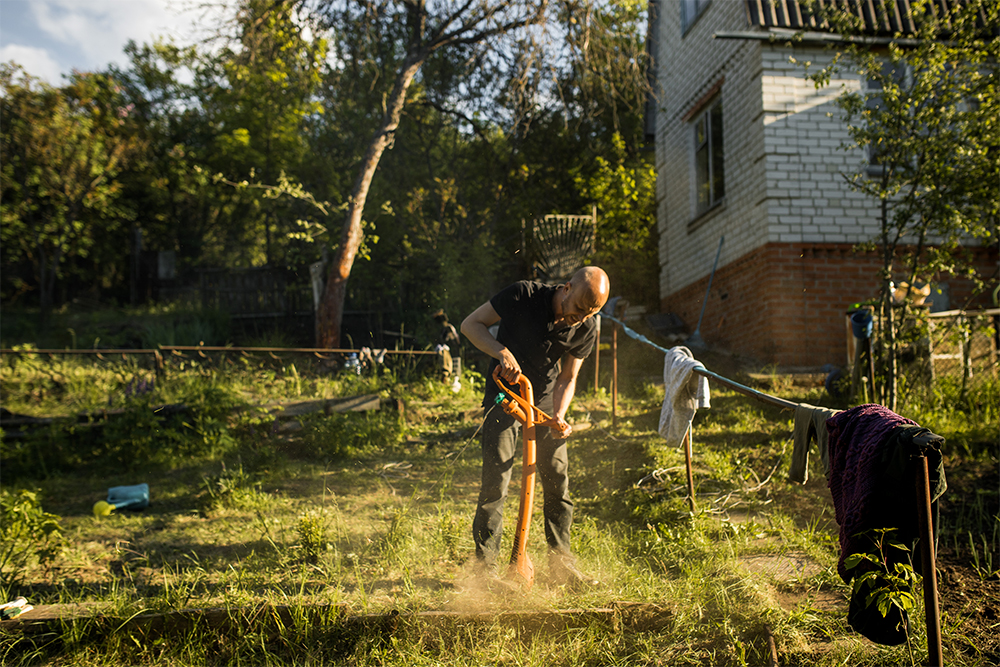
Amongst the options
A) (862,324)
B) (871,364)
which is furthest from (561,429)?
(871,364)

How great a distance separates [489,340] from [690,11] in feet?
30.7

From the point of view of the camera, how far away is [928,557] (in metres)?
1.72

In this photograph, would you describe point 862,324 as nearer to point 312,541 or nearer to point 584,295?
point 584,295

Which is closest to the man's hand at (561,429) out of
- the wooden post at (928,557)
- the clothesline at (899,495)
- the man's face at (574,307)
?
the man's face at (574,307)

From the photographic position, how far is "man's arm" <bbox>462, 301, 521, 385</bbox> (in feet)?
9.09

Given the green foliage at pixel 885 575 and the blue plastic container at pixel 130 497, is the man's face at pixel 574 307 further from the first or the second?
the blue plastic container at pixel 130 497

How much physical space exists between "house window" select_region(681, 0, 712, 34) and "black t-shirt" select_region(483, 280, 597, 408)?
831cm

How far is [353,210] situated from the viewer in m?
9.27

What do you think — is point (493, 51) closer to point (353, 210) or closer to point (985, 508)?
point (353, 210)

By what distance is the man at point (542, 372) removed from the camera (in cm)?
295

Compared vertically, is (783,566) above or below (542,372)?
below

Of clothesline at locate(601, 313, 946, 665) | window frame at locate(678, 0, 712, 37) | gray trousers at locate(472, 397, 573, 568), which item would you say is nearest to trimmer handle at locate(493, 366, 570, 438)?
gray trousers at locate(472, 397, 573, 568)

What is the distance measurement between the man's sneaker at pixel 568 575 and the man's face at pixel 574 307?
48.5 inches

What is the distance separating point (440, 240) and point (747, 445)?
26.4 ft
